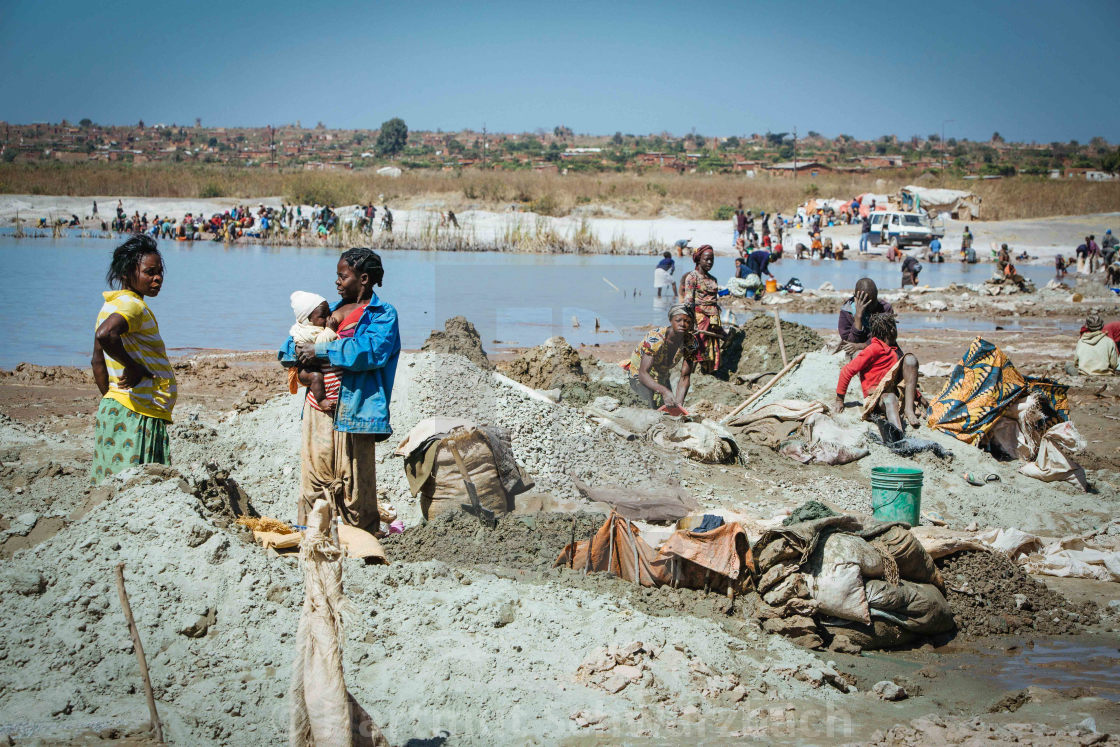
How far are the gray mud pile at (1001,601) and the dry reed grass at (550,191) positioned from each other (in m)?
29.5

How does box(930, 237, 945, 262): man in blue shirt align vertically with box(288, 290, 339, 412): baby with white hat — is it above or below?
above

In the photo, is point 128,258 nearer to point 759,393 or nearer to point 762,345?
point 759,393

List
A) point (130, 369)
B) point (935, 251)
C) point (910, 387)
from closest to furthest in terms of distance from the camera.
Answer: point (130, 369) → point (910, 387) → point (935, 251)

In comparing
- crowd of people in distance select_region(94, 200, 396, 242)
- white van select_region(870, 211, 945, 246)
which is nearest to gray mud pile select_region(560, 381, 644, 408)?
crowd of people in distance select_region(94, 200, 396, 242)

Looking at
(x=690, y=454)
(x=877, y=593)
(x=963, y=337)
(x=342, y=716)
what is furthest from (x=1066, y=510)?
(x=963, y=337)

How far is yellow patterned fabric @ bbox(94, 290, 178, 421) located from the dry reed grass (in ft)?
97.8

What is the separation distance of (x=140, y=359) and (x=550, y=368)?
5.03 metres

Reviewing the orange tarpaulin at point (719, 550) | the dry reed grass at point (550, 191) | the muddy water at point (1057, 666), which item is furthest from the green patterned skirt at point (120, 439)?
the dry reed grass at point (550, 191)

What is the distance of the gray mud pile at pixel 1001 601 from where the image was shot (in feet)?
15.0

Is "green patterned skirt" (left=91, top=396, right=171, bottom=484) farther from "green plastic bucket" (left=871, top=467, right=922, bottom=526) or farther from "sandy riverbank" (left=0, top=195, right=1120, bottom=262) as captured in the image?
"sandy riverbank" (left=0, top=195, right=1120, bottom=262)

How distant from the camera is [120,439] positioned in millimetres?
4141

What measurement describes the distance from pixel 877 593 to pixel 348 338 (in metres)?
2.63

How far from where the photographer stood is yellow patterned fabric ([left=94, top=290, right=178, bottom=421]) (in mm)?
3986

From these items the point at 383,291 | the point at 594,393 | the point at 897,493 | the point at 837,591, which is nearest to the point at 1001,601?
the point at 897,493
